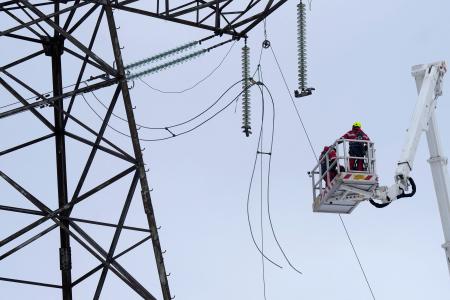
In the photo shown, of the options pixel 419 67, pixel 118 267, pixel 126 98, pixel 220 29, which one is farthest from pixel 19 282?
pixel 419 67

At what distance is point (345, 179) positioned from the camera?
37.7 meters

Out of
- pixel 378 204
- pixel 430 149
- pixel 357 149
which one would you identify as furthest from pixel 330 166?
pixel 430 149

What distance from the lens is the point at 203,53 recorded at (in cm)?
4056

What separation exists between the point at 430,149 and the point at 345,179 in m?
2.42

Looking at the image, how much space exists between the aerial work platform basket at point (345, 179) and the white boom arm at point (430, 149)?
473 millimetres

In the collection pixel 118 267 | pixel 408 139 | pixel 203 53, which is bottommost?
pixel 118 267

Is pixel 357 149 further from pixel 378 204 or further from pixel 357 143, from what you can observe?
pixel 378 204

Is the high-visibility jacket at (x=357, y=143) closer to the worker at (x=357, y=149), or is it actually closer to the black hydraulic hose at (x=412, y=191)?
the worker at (x=357, y=149)

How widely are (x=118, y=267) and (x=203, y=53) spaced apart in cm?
614

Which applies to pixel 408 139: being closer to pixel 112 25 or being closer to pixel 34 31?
pixel 112 25

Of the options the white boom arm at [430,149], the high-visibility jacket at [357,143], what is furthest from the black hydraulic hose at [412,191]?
the high-visibility jacket at [357,143]

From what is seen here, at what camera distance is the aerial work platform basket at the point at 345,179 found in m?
37.8

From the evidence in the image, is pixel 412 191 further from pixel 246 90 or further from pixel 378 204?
pixel 246 90

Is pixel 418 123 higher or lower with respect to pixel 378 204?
higher
